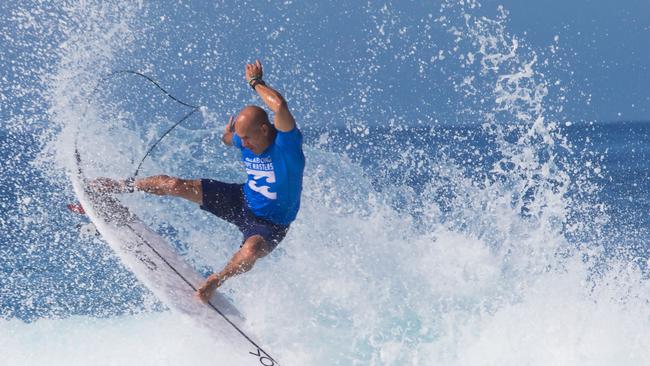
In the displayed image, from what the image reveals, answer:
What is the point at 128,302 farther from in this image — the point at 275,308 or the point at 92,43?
the point at 92,43

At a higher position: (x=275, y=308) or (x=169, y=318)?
(x=275, y=308)

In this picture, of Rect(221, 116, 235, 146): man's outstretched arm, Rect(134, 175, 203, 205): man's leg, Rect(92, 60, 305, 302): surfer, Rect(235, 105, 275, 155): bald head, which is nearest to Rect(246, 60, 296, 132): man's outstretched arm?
Rect(92, 60, 305, 302): surfer

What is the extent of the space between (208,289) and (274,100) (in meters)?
1.87

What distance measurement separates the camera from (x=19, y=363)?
8523mm

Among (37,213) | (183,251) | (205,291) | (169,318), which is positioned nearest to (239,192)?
(205,291)

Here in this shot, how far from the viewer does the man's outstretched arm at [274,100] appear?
6.62 m

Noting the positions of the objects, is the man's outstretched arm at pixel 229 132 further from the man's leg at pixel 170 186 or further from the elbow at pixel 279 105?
the elbow at pixel 279 105

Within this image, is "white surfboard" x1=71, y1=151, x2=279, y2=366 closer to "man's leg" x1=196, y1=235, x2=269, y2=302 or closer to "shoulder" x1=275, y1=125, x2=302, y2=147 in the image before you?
"man's leg" x1=196, y1=235, x2=269, y2=302

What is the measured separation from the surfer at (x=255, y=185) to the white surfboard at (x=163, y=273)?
167 millimetres

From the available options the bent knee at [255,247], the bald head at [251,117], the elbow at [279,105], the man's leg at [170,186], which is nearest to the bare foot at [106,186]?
the man's leg at [170,186]

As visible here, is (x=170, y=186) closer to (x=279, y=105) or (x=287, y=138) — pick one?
(x=287, y=138)

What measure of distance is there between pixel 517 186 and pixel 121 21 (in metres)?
14.4

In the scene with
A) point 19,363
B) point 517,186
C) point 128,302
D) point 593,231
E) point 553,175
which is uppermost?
point 553,175

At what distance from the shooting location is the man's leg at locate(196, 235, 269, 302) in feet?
22.9
